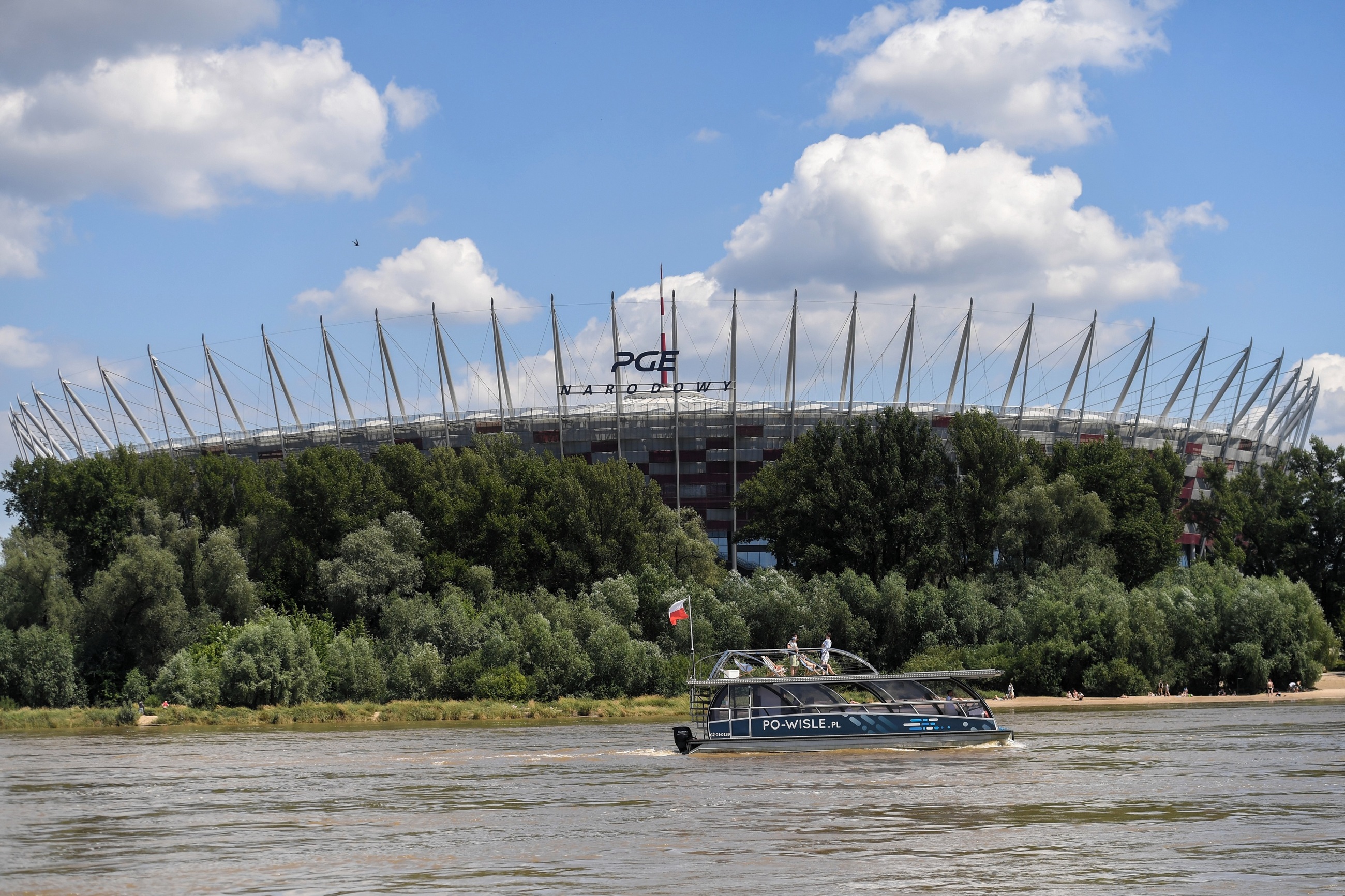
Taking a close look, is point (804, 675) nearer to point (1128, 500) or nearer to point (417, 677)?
point (417, 677)

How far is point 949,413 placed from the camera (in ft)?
363

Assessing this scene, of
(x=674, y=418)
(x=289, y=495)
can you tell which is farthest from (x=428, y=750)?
(x=674, y=418)

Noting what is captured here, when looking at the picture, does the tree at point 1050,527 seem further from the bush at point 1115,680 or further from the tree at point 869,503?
the bush at point 1115,680

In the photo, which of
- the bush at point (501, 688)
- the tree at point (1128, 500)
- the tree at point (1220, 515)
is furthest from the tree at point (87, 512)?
the tree at point (1220, 515)

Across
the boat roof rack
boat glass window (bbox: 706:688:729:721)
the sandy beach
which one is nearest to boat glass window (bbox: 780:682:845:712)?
the boat roof rack

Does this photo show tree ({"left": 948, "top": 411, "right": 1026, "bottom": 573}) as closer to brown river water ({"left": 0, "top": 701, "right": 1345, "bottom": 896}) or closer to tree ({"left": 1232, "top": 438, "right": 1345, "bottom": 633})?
tree ({"left": 1232, "top": 438, "right": 1345, "bottom": 633})

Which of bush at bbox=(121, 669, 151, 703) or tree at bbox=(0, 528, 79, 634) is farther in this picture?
tree at bbox=(0, 528, 79, 634)

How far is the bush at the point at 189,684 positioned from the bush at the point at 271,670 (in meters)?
0.57

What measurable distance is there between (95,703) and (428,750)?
35.4 meters

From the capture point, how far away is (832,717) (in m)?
38.1

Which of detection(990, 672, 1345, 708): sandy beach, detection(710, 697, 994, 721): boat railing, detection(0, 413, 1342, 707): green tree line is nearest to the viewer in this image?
detection(710, 697, 994, 721): boat railing

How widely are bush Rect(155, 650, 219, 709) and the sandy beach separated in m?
36.5

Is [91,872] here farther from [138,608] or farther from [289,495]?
[289,495]

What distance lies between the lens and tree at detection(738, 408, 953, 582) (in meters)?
81.9
